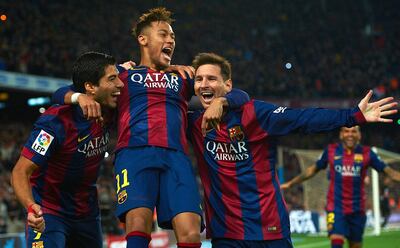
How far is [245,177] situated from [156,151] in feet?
2.25

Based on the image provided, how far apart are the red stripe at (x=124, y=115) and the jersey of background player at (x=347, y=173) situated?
5311 mm

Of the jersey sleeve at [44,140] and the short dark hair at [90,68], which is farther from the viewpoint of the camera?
the short dark hair at [90,68]

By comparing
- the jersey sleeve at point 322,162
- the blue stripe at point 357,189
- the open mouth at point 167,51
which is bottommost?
the blue stripe at point 357,189

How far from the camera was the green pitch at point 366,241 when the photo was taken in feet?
45.0

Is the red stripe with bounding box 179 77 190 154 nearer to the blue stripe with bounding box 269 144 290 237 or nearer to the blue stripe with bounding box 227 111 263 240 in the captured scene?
the blue stripe with bounding box 227 111 263 240

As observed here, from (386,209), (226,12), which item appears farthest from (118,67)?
(226,12)

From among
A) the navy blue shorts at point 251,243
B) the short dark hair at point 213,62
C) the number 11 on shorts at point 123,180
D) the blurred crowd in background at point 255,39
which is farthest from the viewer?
the blurred crowd in background at point 255,39

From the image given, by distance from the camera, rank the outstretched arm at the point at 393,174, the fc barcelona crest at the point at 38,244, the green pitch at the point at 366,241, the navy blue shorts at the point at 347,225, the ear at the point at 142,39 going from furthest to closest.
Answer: the green pitch at the point at 366,241, the navy blue shorts at the point at 347,225, the outstretched arm at the point at 393,174, the ear at the point at 142,39, the fc barcelona crest at the point at 38,244

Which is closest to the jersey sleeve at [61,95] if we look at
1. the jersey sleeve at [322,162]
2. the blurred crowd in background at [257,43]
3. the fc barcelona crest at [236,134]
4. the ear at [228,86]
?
the ear at [228,86]

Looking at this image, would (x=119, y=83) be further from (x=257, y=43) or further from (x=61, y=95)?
(x=257, y=43)

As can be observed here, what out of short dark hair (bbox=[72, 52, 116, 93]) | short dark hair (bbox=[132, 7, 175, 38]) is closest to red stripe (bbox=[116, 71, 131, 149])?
short dark hair (bbox=[72, 52, 116, 93])

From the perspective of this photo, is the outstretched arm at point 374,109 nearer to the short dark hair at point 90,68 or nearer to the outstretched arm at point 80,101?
the outstretched arm at point 80,101

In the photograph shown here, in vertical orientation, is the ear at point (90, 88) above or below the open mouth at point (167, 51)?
below

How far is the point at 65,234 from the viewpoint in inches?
202
